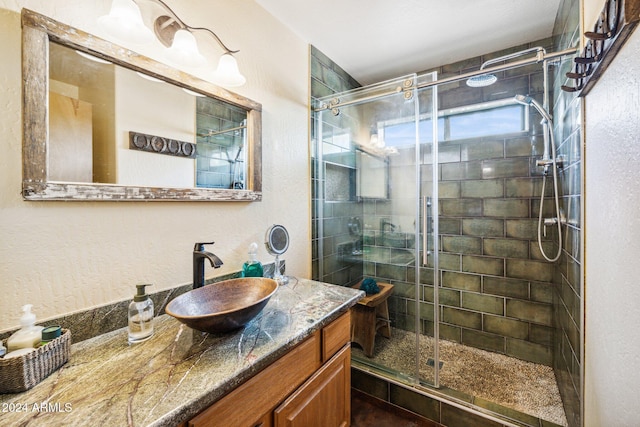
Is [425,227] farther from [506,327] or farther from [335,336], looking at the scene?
[506,327]

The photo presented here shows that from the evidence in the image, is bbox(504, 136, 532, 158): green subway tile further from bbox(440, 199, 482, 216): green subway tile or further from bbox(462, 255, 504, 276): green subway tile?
bbox(462, 255, 504, 276): green subway tile

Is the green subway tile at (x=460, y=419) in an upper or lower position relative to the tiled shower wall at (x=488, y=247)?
lower

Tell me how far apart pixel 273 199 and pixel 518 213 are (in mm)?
1905

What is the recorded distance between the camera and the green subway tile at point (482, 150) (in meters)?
2.14

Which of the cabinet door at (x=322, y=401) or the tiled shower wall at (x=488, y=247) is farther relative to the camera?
the tiled shower wall at (x=488, y=247)

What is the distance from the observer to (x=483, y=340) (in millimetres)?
2230

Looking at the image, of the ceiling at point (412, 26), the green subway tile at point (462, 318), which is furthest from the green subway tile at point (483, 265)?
the ceiling at point (412, 26)


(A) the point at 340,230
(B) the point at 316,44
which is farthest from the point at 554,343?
(B) the point at 316,44

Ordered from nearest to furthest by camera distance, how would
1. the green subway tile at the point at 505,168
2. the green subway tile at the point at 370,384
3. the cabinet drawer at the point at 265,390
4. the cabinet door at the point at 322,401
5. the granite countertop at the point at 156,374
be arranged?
the granite countertop at the point at 156,374, the cabinet drawer at the point at 265,390, the cabinet door at the point at 322,401, the green subway tile at the point at 370,384, the green subway tile at the point at 505,168

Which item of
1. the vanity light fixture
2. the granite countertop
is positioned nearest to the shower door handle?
the granite countertop

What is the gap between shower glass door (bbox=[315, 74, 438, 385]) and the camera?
6.05ft

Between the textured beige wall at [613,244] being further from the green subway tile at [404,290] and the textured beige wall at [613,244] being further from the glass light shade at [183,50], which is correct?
the glass light shade at [183,50]

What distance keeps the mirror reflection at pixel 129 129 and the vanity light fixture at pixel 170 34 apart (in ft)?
0.39

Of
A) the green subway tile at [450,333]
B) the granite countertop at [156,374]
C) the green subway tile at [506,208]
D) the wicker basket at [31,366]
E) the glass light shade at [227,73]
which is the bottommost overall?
the green subway tile at [450,333]
